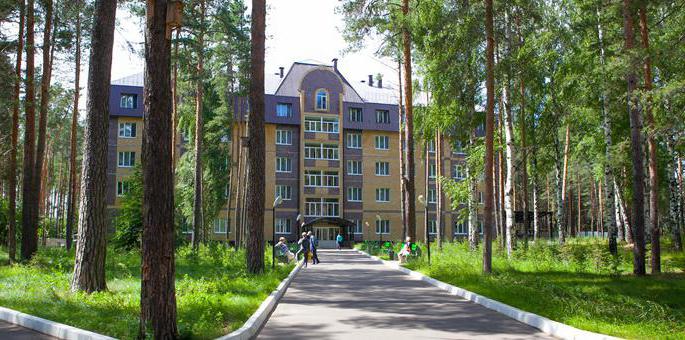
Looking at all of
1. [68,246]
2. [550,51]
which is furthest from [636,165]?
[68,246]

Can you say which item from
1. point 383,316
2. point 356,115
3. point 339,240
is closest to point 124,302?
point 383,316

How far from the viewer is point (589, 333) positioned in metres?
7.34

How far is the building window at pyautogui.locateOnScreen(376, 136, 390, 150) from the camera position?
55.2 metres

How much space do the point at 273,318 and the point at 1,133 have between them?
24.1 m

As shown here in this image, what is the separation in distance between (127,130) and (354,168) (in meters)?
20.0

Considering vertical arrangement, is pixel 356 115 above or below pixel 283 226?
above

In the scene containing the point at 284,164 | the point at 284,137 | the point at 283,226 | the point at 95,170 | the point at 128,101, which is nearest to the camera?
the point at 95,170

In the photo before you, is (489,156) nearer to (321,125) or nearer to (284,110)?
(321,125)

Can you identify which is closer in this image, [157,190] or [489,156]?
[157,190]

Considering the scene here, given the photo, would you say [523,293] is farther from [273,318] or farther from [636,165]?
[636,165]

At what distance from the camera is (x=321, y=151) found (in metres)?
53.0

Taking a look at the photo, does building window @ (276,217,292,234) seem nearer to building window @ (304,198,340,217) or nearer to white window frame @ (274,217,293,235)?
white window frame @ (274,217,293,235)

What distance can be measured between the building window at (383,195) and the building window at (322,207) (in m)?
4.05

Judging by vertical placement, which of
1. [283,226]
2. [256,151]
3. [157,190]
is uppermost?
[256,151]
